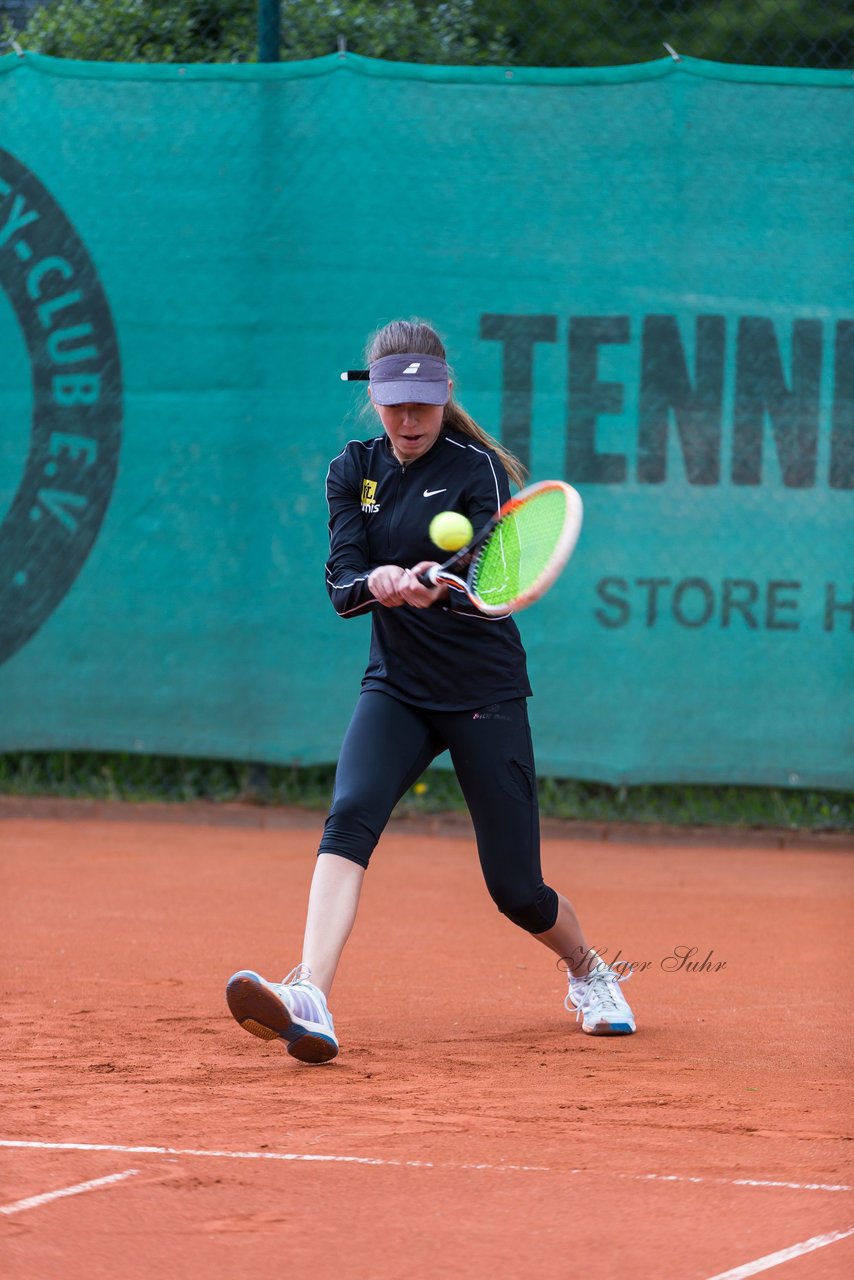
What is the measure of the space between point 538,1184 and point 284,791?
4504mm

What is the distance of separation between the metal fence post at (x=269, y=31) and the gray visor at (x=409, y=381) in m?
3.82

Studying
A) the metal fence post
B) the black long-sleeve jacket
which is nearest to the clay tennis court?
the black long-sleeve jacket

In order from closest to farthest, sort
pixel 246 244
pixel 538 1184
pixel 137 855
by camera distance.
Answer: pixel 538 1184, pixel 137 855, pixel 246 244

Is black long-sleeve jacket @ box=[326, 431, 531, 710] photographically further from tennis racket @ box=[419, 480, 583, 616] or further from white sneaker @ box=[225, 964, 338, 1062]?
white sneaker @ box=[225, 964, 338, 1062]

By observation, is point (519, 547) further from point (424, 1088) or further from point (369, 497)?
point (424, 1088)

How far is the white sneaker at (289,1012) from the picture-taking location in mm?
3436

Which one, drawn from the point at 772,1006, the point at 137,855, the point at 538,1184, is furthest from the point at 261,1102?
the point at 137,855

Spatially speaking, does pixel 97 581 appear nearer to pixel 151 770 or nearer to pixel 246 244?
pixel 151 770

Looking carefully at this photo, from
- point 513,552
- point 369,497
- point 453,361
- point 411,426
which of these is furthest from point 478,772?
point 453,361

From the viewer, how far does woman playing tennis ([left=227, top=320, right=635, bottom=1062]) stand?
376 centimetres

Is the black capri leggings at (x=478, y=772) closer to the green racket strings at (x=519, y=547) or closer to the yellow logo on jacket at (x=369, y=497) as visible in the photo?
the green racket strings at (x=519, y=547)

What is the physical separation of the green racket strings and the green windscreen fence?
121 inches

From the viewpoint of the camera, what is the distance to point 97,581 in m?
7.15

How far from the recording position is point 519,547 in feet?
12.3
